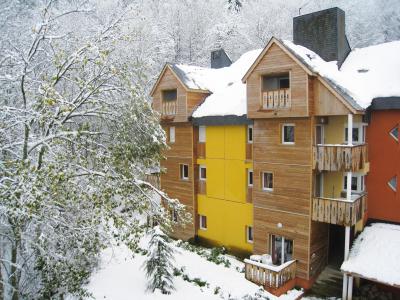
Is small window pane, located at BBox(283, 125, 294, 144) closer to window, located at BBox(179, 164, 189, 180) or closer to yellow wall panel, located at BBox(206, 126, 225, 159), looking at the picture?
yellow wall panel, located at BBox(206, 126, 225, 159)

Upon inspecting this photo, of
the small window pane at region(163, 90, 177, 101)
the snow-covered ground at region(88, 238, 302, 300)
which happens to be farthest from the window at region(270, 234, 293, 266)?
the small window pane at region(163, 90, 177, 101)

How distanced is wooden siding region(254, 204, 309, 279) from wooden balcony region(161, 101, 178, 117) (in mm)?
8621

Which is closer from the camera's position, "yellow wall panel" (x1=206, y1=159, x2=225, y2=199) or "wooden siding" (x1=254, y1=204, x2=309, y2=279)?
"wooden siding" (x1=254, y1=204, x2=309, y2=279)

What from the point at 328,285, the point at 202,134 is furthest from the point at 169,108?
the point at 328,285

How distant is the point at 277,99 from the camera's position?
17.7 meters

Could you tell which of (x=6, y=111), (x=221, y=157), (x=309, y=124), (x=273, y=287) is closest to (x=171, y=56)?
(x=221, y=157)

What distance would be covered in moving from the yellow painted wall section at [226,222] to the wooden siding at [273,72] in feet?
19.3

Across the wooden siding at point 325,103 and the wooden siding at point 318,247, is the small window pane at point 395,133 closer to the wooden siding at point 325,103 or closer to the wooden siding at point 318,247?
the wooden siding at point 325,103

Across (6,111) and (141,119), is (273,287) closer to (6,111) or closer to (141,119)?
(141,119)

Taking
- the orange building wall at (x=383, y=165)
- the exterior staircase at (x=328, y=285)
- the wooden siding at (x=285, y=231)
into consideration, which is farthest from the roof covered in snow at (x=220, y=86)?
the exterior staircase at (x=328, y=285)

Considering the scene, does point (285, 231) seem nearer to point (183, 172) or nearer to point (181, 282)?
point (181, 282)

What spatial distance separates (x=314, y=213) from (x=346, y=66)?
9478 millimetres

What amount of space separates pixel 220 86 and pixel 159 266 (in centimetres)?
1422

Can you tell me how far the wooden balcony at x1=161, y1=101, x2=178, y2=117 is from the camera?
2319cm
